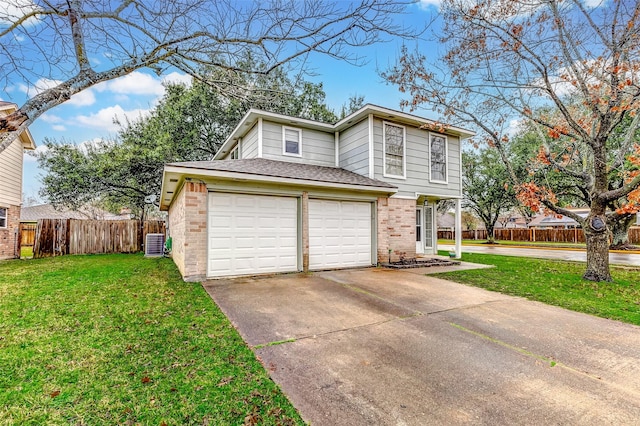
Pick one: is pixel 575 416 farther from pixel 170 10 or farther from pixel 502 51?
pixel 502 51

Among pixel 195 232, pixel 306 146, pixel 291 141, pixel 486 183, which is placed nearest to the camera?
pixel 195 232

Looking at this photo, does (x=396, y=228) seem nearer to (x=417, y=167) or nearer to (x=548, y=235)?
(x=417, y=167)

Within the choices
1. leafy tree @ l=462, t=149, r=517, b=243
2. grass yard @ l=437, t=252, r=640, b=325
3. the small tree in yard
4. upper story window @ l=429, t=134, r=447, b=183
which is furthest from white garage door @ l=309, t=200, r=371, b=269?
leafy tree @ l=462, t=149, r=517, b=243

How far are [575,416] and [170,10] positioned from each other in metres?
5.54

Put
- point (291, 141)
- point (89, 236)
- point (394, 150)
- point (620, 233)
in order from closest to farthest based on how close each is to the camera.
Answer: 1. point (291, 141)
2. point (394, 150)
3. point (89, 236)
4. point (620, 233)

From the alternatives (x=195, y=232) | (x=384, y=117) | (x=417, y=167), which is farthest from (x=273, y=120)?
(x=417, y=167)

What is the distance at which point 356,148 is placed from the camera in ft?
35.7

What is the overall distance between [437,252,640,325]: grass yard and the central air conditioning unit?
39.3 ft

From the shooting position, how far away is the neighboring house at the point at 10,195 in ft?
40.9

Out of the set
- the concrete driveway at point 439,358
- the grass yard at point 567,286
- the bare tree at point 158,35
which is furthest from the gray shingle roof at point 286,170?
the grass yard at point 567,286

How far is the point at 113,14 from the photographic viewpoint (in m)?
3.44

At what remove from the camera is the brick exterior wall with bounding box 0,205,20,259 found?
41.0 feet

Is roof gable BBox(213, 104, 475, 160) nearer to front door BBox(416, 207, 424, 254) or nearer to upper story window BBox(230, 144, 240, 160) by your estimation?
upper story window BBox(230, 144, 240, 160)

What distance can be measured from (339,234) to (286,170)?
Answer: 8.28 feet
